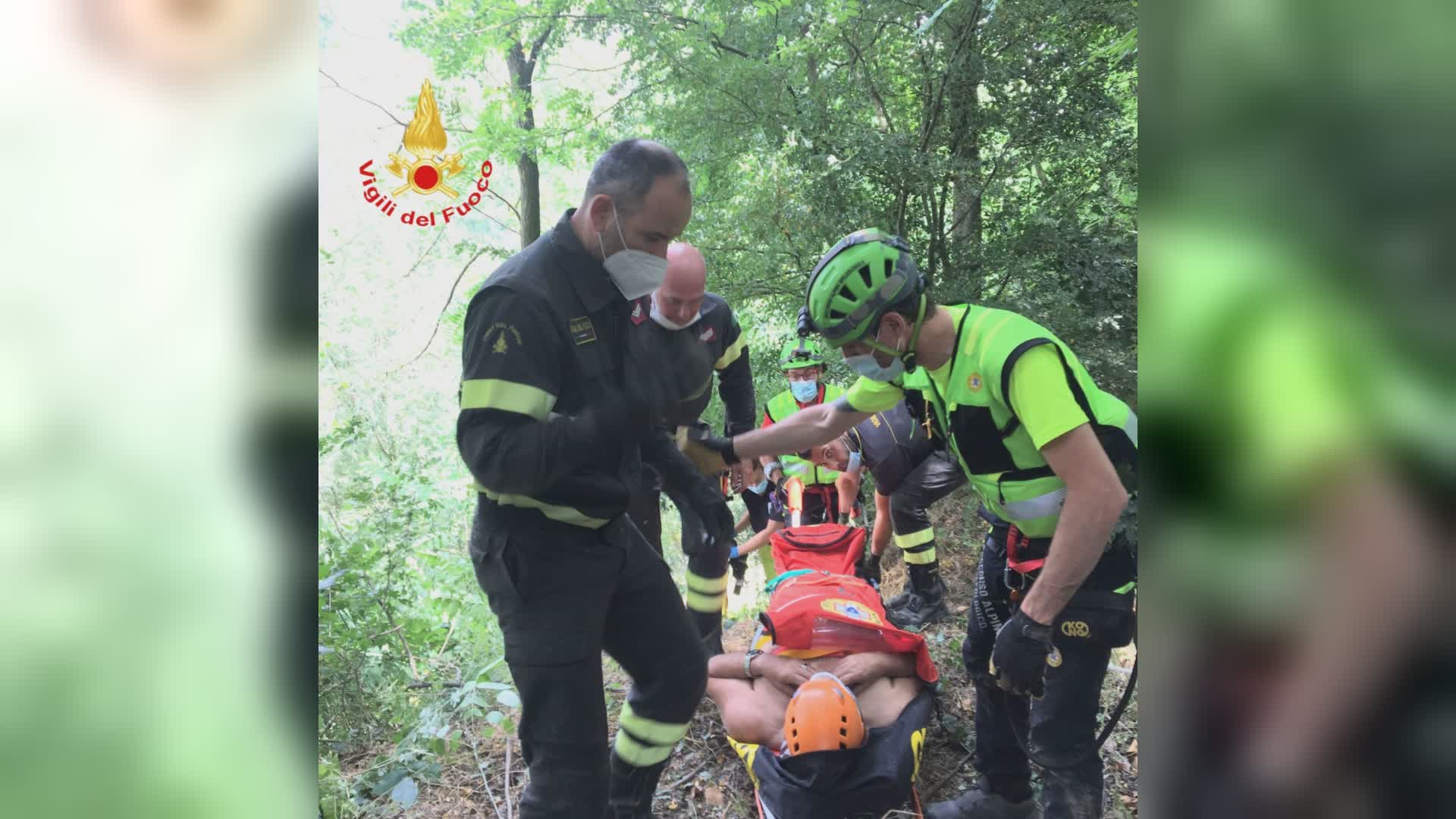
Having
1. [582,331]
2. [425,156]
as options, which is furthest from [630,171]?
A: [425,156]

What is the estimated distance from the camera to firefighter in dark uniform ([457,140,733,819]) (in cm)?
208

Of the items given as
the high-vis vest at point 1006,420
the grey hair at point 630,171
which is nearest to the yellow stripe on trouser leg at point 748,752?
the high-vis vest at point 1006,420

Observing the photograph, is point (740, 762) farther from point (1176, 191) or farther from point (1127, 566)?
point (1176, 191)

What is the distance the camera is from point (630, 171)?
8.06 ft

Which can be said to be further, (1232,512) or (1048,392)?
(1048,392)

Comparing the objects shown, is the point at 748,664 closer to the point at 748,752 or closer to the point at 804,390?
the point at 748,752

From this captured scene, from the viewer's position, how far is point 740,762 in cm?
301

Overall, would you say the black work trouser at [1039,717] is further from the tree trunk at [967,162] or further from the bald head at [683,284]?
the bald head at [683,284]

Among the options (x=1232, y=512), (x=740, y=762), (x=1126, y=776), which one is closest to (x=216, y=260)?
(x=1232, y=512)

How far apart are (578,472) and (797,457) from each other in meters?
1.45

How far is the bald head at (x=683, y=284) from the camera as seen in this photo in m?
2.76

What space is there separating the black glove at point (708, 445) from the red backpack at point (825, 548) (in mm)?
730

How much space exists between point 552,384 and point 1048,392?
4.52ft

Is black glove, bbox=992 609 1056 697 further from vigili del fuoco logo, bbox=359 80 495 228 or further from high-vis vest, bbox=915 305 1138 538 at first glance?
vigili del fuoco logo, bbox=359 80 495 228
